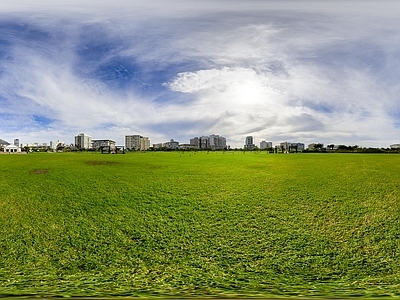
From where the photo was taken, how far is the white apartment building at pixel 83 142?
703 inches

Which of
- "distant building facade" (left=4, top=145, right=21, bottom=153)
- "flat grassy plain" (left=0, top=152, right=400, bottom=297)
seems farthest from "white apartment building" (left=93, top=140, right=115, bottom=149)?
"distant building facade" (left=4, top=145, right=21, bottom=153)

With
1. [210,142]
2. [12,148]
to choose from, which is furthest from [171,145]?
[12,148]

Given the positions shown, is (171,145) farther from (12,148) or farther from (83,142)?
(12,148)

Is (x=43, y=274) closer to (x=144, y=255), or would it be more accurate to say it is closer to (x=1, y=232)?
(x=144, y=255)

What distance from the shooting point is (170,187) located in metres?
8.23

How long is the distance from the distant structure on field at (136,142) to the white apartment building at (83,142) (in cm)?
228

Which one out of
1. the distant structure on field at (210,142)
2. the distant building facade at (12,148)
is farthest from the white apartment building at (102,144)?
the distant building facade at (12,148)

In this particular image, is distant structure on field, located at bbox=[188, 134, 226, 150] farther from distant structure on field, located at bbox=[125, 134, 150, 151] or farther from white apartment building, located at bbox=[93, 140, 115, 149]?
white apartment building, located at bbox=[93, 140, 115, 149]

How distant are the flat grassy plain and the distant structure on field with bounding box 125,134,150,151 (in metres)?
7.71

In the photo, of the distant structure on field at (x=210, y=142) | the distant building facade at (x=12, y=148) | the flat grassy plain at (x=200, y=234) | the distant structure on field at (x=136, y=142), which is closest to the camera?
the flat grassy plain at (x=200, y=234)

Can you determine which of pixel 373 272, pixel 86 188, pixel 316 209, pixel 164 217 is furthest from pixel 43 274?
pixel 316 209

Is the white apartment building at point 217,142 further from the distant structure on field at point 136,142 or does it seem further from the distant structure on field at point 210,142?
the distant structure on field at point 136,142

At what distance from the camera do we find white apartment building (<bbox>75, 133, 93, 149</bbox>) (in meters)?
17.8

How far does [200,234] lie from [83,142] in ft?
47.0
